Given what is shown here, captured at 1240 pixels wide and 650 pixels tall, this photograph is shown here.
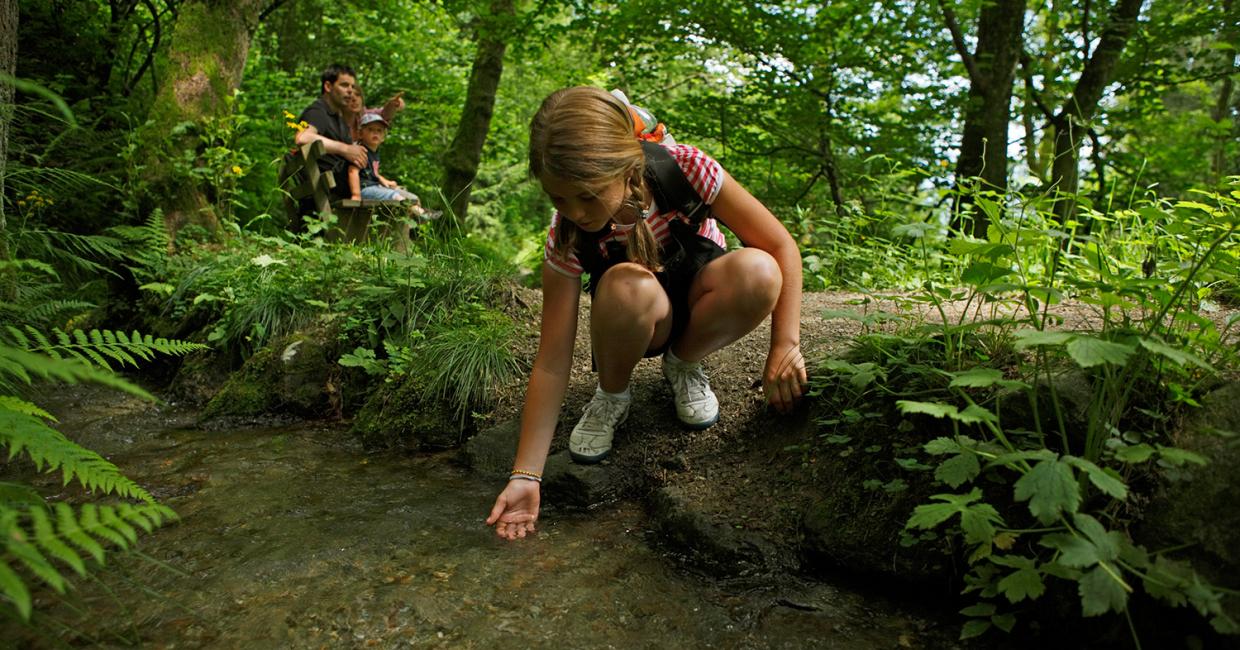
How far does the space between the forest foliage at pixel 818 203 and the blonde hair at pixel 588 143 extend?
0.81 meters

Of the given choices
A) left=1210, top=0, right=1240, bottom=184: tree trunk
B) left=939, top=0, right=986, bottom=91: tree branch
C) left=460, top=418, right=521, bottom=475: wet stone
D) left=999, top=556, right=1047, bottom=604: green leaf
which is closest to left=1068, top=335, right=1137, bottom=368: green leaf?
left=999, top=556, right=1047, bottom=604: green leaf

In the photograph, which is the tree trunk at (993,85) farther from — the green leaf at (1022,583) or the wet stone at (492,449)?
the green leaf at (1022,583)

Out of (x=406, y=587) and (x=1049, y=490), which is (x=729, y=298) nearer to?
(x=1049, y=490)

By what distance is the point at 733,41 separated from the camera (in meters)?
6.91

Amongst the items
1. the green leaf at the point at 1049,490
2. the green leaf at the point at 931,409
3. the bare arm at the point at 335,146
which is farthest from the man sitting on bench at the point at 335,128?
the green leaf at the point at 1049,490

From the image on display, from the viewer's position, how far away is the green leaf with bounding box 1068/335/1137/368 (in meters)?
1.33

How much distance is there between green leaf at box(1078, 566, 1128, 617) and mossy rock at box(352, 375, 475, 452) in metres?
2.31

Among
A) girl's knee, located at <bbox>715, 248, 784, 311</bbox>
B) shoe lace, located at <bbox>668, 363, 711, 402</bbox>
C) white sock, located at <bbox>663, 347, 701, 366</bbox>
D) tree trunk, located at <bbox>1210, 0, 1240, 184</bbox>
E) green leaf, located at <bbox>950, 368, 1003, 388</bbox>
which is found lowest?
shoe lace, located at <bbox>668, 363, 711, 402</bbox>

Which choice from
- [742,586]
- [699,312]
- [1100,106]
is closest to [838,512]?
[742,586]

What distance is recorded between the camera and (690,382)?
8.29 feet

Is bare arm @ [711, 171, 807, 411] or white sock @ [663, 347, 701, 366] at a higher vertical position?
bare arm @ [711, 171, 807, 411]

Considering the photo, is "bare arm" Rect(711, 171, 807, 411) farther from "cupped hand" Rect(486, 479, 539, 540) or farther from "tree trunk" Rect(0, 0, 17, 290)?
"tree trunk" Rect(0, 0, 17, 290)

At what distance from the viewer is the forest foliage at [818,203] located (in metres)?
1.57

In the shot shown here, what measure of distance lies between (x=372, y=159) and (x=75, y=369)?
→ 5.07m
